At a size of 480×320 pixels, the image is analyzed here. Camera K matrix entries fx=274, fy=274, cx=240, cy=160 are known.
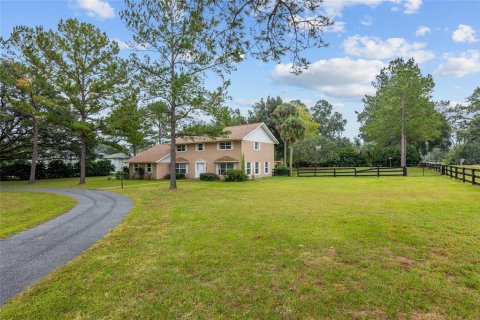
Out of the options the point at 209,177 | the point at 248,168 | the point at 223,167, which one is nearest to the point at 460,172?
the point at 248,168

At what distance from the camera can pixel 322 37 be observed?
18.6ft

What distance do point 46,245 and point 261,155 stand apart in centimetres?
2729

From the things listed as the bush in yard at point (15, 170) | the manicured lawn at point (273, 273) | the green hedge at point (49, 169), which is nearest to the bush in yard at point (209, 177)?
the manicured lawn at point (273, 273)

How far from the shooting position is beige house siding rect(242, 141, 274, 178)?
30.1 m

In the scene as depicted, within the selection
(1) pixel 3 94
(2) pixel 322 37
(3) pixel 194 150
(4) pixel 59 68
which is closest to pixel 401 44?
(2) pixel 322 37

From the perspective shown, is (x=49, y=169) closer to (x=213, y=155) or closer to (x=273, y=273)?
(x=213, y=155)

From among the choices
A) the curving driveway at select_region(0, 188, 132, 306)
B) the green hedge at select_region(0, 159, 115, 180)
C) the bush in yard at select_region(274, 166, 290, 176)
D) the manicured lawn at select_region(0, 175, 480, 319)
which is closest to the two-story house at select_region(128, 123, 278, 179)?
the bush in yard at select_region(274, 166, 290, 176)

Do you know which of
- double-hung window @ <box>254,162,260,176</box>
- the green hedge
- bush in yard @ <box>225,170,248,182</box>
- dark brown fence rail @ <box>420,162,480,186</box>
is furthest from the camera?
the green hedge

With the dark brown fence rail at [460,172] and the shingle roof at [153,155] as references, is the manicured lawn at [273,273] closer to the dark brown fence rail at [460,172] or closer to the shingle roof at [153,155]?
the dark brown fence rail at [460,172]

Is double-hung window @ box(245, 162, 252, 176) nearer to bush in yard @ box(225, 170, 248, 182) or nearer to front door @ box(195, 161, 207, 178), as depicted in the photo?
bush in yard @ box(225, 170, 248, 182)

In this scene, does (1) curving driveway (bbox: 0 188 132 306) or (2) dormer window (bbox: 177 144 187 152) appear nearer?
(1) curving driveway (bbox: 0 188 132 306)

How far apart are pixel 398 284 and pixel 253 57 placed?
5206 millimetres

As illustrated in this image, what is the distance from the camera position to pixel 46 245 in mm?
6926

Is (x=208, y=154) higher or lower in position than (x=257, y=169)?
higher
